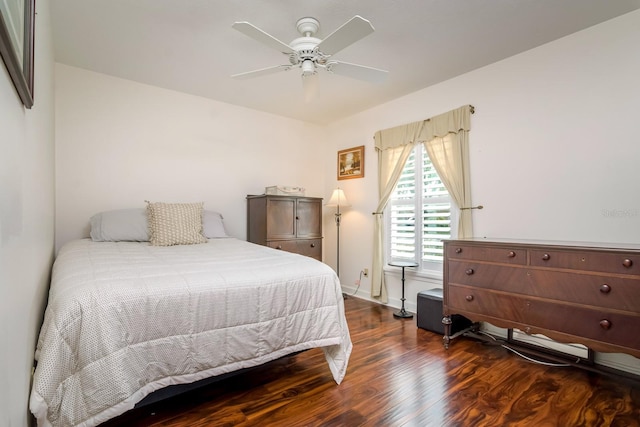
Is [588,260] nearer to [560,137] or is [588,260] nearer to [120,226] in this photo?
[560,137]

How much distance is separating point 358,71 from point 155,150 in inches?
95.0

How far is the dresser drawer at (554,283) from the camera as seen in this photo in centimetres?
181

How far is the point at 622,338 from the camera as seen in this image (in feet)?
5.92

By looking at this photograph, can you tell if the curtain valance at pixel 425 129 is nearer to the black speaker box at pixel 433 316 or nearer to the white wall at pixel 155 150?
the white wall at pixel 155 150

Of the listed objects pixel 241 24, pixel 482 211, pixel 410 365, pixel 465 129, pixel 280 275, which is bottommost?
pixel 410 365

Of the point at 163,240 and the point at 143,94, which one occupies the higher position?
the point at 143,94

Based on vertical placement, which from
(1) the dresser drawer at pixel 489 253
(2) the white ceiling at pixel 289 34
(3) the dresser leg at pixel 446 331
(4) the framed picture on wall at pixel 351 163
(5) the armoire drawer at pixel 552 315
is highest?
(2) the white ceiling at pixel 289 34

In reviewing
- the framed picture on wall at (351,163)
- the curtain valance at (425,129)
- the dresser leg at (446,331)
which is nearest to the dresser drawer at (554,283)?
the dresser leg at (446,331)

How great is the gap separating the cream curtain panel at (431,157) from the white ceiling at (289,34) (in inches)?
18.4

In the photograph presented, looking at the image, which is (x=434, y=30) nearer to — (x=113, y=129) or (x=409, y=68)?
(x=409, y=68)

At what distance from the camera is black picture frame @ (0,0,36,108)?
66 centimetres

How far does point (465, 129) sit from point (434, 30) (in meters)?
1.05

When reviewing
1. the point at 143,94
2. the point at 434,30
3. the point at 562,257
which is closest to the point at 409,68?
the point at 434,30

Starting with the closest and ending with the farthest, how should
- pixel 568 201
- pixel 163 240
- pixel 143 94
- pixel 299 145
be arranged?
1. pixel 568 201
2. pixel 163 240
3. pixel 143 94
4. pixel 299 145
